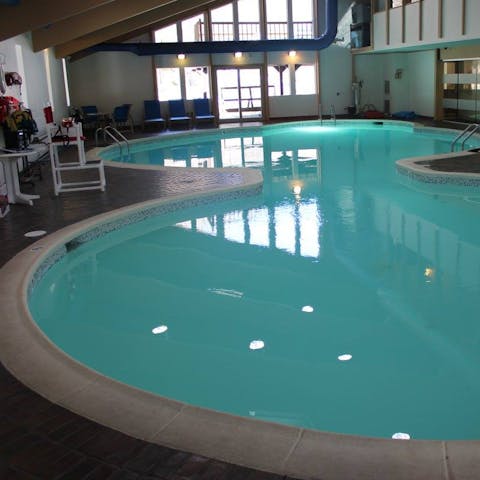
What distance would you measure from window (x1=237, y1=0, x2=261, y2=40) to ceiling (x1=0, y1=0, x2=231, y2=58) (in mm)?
650

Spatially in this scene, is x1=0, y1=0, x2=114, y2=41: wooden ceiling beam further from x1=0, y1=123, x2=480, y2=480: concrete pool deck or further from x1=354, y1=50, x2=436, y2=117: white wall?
x1=354, y1=50, x2=436, y2=117: white wall

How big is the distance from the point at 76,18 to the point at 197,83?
8.02 meters

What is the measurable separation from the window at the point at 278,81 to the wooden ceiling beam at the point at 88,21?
27.6 feet

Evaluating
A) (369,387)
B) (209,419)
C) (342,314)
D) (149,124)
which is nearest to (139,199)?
(342,314)

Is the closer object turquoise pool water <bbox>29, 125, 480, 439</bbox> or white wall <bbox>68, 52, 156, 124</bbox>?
turquoise pool water <bbox>29, 125, 480, 439</bbox>

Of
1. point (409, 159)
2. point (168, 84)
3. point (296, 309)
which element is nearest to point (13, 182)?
point (296, 309)

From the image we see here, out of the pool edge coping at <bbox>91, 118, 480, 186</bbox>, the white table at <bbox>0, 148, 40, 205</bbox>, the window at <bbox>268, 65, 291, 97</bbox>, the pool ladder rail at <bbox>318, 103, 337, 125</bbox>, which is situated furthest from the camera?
the window at <bbox>268, 65, 291, 97</bbox>

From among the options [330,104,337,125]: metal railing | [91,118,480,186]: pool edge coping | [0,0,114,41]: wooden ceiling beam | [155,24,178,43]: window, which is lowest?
[91,118,480,186]: pool edge coping

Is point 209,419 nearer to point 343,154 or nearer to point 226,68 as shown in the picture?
point 343,154

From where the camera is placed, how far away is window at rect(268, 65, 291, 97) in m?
19.8

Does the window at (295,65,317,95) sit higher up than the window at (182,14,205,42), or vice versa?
the window at (182,14,205,42)

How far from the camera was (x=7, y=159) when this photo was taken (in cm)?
693

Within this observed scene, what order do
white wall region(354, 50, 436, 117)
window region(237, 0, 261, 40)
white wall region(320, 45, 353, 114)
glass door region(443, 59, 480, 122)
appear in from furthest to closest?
white wall region(320, 45, 353, 114) < window region(237, 0, 261, 40) < white wall region(354, 50, 436, 117) < glass door region(443, 59, 480, 122)

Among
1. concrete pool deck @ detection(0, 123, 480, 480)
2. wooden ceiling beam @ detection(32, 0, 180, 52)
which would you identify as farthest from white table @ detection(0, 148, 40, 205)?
wooden ceiling beam @ detection(32, 0, 180, 52)
